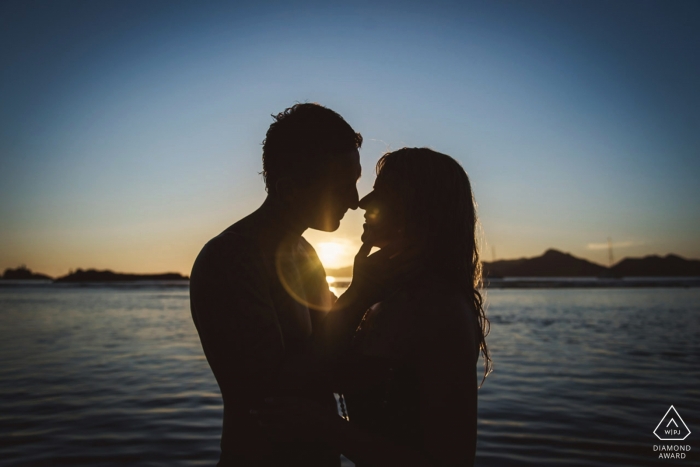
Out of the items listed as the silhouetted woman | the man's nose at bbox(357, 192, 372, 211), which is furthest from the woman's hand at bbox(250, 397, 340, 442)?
the man's nose at bbox(357, 192, 372, 211)

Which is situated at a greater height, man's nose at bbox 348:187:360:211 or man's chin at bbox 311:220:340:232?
man's nose at bbox 348:187:360:211

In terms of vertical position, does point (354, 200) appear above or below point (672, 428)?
above

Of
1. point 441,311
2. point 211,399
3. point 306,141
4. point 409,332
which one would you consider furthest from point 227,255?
point 211,399

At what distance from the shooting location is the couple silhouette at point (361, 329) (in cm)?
212

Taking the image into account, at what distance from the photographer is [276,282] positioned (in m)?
2.70

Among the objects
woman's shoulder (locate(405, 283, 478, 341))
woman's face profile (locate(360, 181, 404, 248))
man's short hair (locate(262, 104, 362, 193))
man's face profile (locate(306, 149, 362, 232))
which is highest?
man's short hair (locate(262, 104, 362, 193))

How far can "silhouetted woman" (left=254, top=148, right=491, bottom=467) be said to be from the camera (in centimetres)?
209

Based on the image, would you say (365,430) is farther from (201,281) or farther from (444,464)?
(201,281)

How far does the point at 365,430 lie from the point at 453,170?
1.35m

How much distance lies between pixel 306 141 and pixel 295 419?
61.2 inches

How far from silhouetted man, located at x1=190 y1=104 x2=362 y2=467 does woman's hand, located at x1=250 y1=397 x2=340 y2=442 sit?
0.08m

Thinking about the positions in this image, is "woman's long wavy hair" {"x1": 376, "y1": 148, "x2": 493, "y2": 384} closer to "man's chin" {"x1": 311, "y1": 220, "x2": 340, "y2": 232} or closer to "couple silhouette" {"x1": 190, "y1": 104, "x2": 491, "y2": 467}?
"couple silhouette" {"x1": 190, "y1": 104, "x2": 491, "y2": 467}

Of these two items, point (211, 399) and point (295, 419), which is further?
point (211, 399)

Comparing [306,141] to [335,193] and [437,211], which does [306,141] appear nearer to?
[335,193]
